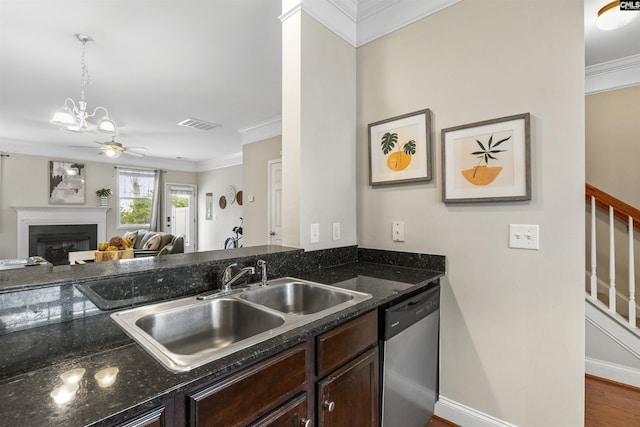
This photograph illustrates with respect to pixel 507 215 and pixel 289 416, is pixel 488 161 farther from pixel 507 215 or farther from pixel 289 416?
pixel 289 416

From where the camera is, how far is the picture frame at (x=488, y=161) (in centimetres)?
151

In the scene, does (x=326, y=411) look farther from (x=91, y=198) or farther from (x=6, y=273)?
(x=91, y=198)

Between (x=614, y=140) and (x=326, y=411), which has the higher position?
(x=614, y=140)

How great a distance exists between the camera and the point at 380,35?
2.07m

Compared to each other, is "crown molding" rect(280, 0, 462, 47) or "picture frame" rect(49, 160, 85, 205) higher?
"crown molding" rect(280, 0, 462, 47)

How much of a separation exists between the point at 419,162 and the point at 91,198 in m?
7.19

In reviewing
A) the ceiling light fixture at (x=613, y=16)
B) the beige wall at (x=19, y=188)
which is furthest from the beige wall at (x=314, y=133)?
the beige wall at (x=19, y=188)

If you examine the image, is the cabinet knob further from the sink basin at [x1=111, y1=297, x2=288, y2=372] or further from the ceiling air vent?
the ceiling air vent

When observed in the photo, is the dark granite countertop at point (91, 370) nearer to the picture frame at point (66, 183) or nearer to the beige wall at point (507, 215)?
the beige wall at point (507, 215)

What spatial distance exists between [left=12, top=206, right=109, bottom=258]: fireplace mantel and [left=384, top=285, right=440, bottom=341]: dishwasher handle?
7162mm

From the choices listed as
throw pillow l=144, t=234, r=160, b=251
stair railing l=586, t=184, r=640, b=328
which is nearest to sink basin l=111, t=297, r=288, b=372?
stair railing l=586, t=184, r=640, b=328

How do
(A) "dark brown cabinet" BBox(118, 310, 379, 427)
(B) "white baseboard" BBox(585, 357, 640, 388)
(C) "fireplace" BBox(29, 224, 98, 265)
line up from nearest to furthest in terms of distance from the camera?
1. (A) "dark brown cabinet" BBox(118, 310, 379, 427)
2. (B) "white baseboard" BBox(585, 357, 640, 388)
3. (C) "fireplace" BBox(29, 224, 98, 265)

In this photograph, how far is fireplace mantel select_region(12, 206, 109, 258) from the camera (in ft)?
18.2

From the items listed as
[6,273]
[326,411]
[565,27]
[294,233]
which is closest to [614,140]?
[565,27]
